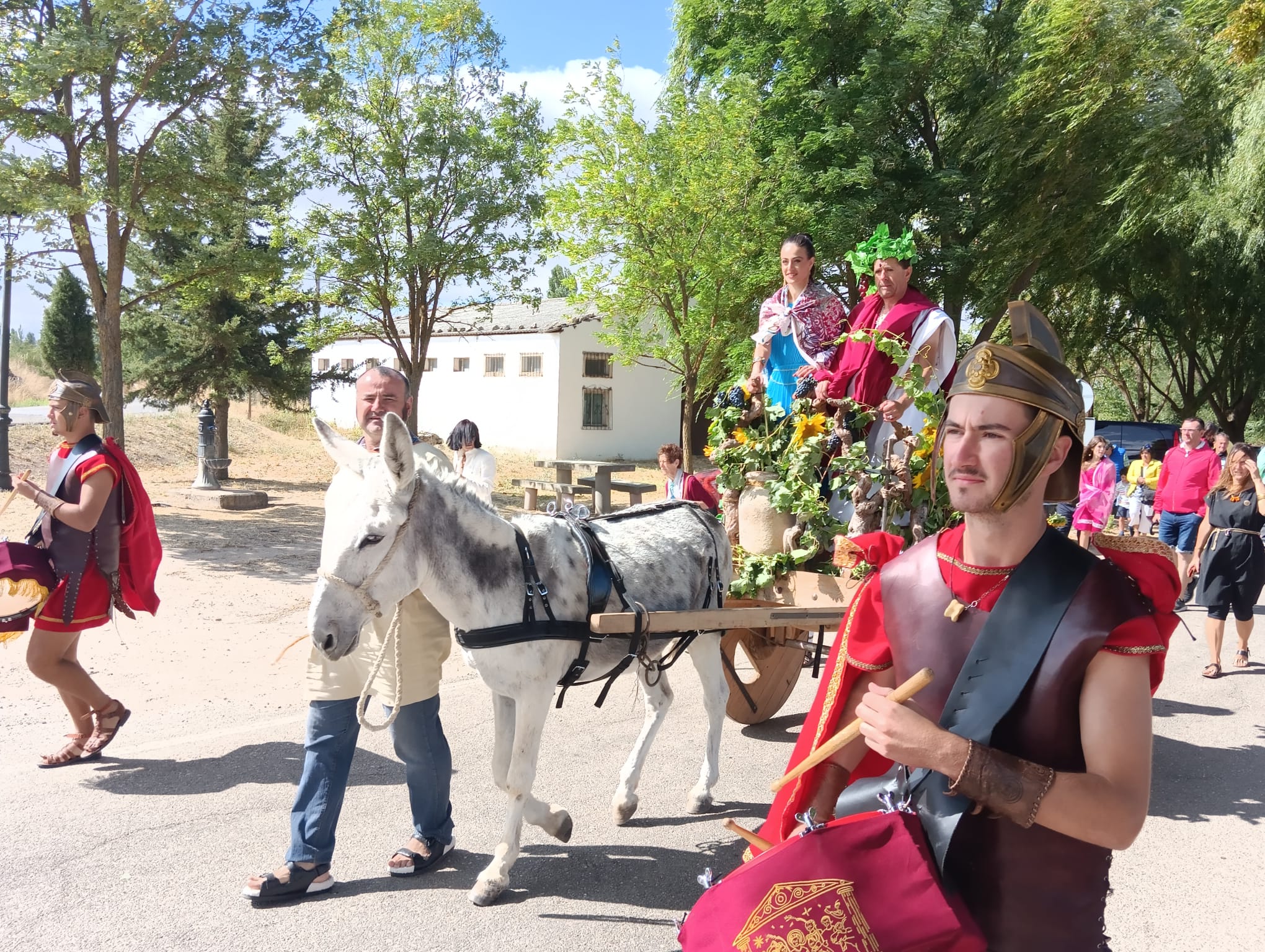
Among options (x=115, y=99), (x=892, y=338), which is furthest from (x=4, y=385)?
(x=892, y=338)

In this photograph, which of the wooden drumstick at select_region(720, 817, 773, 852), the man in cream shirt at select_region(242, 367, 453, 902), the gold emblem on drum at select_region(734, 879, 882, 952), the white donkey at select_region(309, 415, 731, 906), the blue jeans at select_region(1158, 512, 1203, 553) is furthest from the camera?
the blue jeans at select_region(1158, 512, 1203, 553)

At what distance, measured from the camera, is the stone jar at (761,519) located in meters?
5.27

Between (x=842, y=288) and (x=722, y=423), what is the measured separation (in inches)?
585

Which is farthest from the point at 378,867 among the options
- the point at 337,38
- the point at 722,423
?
the point at 337,38

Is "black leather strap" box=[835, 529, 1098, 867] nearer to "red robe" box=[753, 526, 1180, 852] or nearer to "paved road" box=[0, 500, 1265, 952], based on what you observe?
"red robe" box=[753, 526, 1180, 852]

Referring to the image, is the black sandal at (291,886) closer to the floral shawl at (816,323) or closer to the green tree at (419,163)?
the floral shawl at (816,323)

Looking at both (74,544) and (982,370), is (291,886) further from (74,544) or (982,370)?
(982,370)

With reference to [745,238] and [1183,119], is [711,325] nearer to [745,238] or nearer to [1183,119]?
[745,238]

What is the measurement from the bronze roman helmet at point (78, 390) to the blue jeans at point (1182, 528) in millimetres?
12226

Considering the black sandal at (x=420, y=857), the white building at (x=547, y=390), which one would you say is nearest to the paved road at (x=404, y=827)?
the black sandal at (x=420, y=857)

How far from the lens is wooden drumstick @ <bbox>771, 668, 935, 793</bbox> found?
5.96ft

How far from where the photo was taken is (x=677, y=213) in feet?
54.6

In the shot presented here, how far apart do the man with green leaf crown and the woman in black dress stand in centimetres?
508

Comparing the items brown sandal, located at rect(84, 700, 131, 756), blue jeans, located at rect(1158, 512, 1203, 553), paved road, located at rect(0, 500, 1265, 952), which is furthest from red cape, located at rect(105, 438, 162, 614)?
blue jeans, located at rect(1158, 512, 1203, 553)
